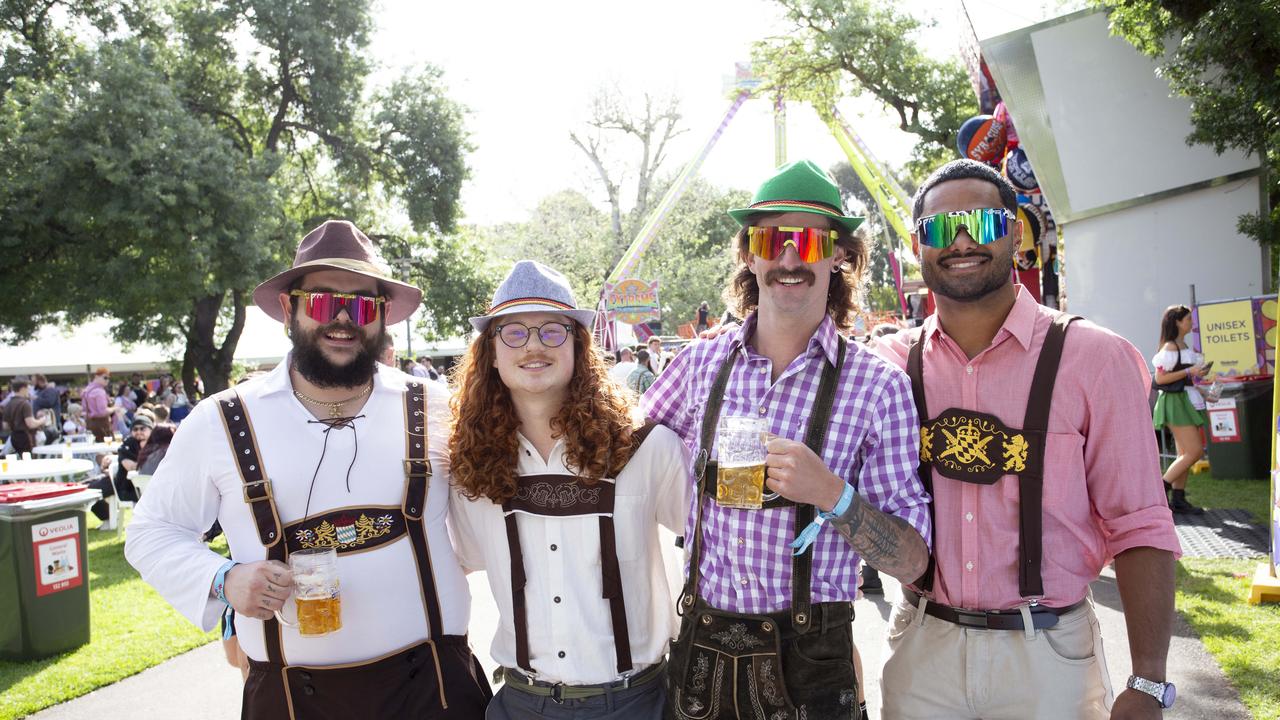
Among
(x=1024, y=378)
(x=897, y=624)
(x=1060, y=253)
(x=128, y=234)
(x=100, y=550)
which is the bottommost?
(x=100, y=550)

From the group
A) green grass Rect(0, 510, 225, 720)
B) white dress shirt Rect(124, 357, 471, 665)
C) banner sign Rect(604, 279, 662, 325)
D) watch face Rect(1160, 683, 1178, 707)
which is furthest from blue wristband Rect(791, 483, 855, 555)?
banner sign Rect(604, 279, 662, 325)

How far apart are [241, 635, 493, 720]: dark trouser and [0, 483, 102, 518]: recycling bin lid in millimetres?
4098

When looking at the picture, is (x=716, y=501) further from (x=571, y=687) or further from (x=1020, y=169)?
(x=1020, y=169)

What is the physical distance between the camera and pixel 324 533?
231cm

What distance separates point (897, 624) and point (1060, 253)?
10801 mm

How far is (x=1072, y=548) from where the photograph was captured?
212cm

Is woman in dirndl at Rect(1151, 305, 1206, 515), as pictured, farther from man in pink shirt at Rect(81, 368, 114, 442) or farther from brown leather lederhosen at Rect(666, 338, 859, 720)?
man in pink shirt at Rect(81, 368, 114, 442)

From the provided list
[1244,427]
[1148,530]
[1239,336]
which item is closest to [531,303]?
[1148,530]

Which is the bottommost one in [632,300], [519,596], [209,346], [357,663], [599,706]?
[599,706]

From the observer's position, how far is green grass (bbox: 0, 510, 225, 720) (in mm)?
4699

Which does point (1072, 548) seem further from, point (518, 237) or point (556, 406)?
point (518, 237)

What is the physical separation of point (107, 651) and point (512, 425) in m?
4.59

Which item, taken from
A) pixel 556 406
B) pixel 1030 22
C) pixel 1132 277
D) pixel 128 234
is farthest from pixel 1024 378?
pixel 128 234

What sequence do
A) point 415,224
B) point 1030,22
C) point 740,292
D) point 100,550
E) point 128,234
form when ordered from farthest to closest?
point 415,224 → point 128,234 → point 1030,22 → point 100,550 → point 740,292
